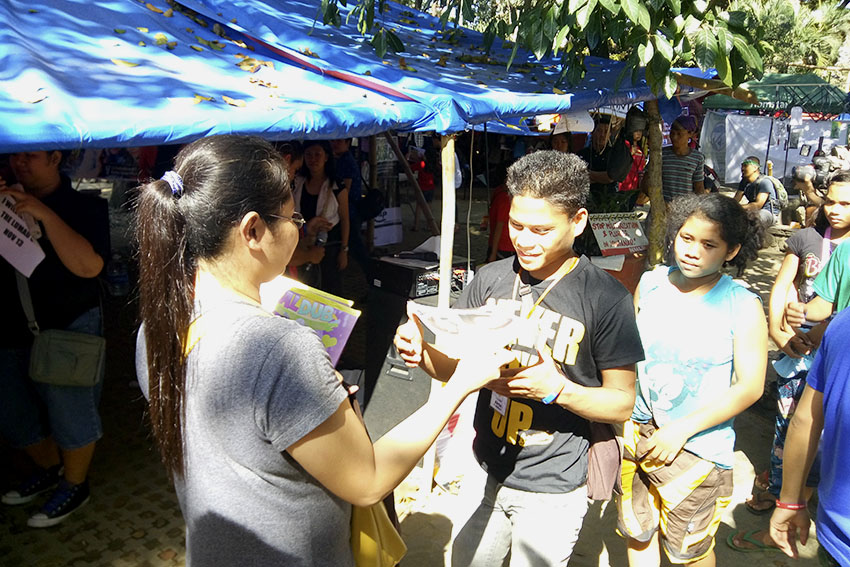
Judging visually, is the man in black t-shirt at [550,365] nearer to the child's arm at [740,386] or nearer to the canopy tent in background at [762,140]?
the child's arm at [740,386]

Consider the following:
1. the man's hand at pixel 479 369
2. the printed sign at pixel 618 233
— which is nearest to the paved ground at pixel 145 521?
the man's hand at pixel 479 369

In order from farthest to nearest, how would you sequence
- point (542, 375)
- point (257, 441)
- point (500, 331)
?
point (542, 375) → point (500, 331) → point (257, 441)

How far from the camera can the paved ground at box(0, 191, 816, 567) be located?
10.8 feet

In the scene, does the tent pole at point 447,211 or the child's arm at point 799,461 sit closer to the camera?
the child's arm at point 799,461

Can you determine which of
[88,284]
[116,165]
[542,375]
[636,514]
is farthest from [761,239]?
[116,165]

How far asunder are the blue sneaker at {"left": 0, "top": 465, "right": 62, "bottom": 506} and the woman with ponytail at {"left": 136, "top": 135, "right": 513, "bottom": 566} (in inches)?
110

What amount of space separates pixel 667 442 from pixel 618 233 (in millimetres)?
3470

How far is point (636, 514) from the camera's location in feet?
8.68

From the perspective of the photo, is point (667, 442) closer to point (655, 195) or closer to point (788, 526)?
point (788, 526)

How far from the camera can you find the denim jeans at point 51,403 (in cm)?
328

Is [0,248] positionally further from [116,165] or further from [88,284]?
[116,165]

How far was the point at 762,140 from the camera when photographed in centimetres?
1908

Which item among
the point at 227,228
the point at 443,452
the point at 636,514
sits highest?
the point at 227,228

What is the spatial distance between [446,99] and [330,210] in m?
2.38
